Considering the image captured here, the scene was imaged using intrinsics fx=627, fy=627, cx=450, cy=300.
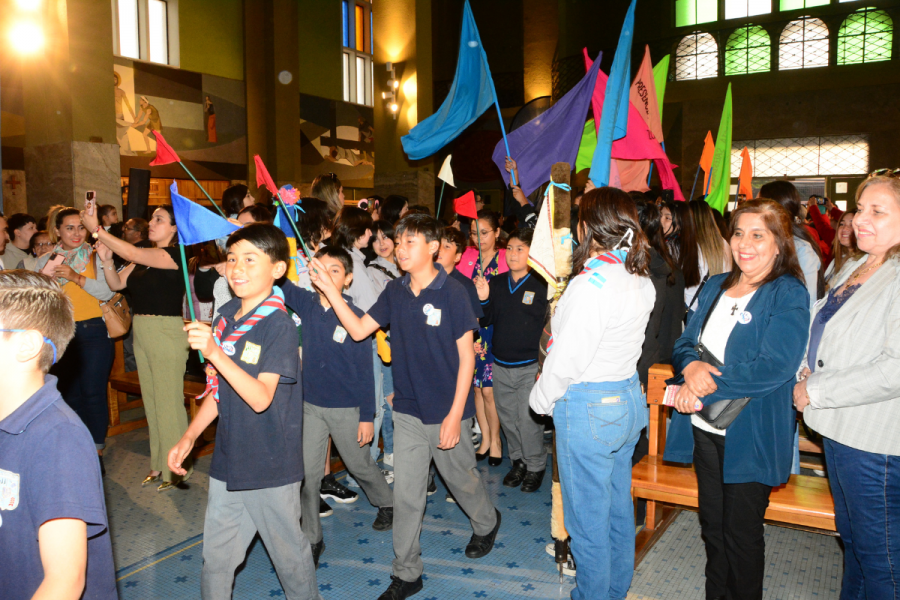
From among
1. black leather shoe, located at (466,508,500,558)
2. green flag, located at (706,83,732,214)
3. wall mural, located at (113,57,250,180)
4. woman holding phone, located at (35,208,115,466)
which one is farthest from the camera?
wall mural, located at (113,57,250,180)

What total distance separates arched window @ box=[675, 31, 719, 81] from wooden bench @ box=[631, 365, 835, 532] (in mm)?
13931

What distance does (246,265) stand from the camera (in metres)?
2.61

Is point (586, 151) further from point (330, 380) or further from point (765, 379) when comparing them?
point (765, 379)

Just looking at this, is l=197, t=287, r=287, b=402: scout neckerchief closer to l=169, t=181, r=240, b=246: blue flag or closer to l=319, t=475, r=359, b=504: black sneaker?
l=169, t=181, r=240, b=246: blue flag

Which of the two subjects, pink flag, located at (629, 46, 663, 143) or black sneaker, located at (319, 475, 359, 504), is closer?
black sneaker, located at (319, 475, 359, 504)

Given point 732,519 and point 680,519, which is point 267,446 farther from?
point 680,519

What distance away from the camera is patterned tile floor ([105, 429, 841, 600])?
3.30m

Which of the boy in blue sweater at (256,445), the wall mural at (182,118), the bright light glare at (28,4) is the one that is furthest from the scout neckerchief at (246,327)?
the wall mural at (182,118)

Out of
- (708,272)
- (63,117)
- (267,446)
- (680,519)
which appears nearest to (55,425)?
(267,446)

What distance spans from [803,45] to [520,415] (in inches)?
554

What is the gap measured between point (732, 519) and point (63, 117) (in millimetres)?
10827

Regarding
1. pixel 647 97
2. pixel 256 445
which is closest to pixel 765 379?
pixel 256 445

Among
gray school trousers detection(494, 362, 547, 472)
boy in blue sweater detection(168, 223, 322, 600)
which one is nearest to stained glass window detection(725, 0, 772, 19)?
gray school trousers detection(494, 362, 547, 472)

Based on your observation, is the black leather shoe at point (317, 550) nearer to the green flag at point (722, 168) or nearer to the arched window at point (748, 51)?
the green flag at point (722, 168)
